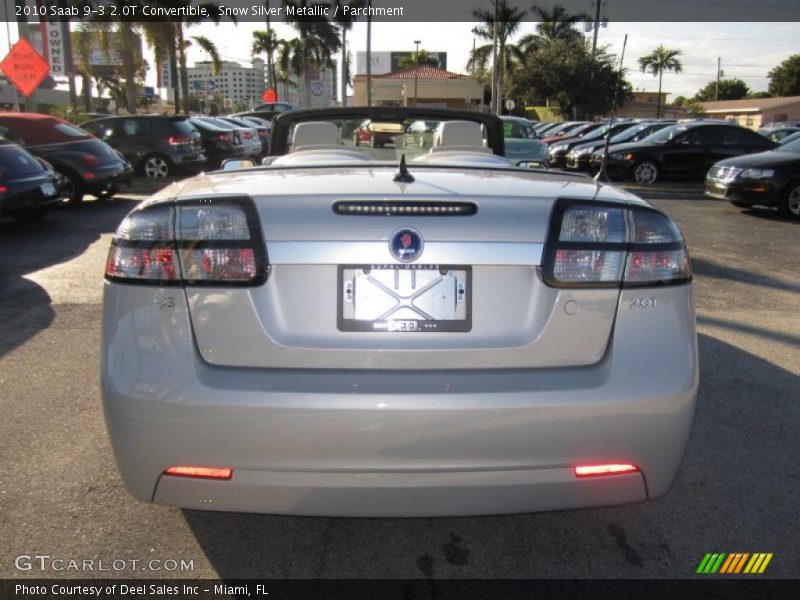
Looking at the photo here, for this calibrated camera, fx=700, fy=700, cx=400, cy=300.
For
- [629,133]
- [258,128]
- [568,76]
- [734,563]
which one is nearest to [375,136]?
[734,563]

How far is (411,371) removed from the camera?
204 centimetres

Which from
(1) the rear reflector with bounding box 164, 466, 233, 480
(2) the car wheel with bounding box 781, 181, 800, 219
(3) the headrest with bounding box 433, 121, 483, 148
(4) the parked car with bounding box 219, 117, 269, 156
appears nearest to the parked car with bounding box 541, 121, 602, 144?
(4) the parked car with bounding box 219, 117, 269, 156

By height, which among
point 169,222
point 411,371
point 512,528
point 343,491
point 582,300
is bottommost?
point 512,528

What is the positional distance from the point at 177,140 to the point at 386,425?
14.6 meters

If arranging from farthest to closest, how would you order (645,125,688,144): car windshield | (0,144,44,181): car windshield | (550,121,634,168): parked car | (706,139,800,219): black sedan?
1. (550,121,634,168): parked car
2. (645,125,688,144): car windshield
3. (706,139,800,219): black sedan
4. (0,144,44,181): car windshield

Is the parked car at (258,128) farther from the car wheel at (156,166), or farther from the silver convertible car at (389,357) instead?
the silver convertible car at (389,357)

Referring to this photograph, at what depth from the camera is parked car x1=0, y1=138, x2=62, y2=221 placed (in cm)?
923

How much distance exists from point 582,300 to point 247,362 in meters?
1.01

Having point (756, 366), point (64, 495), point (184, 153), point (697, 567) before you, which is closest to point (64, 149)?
point (184, 153)

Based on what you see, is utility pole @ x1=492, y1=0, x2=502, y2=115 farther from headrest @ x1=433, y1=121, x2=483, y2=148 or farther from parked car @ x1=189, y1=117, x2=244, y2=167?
headrest @ x1=433, y1=121, x2=483, y2=148

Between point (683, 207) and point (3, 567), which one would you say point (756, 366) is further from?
point (683, 207)

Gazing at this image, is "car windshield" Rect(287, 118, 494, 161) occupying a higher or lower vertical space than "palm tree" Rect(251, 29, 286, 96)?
lower
